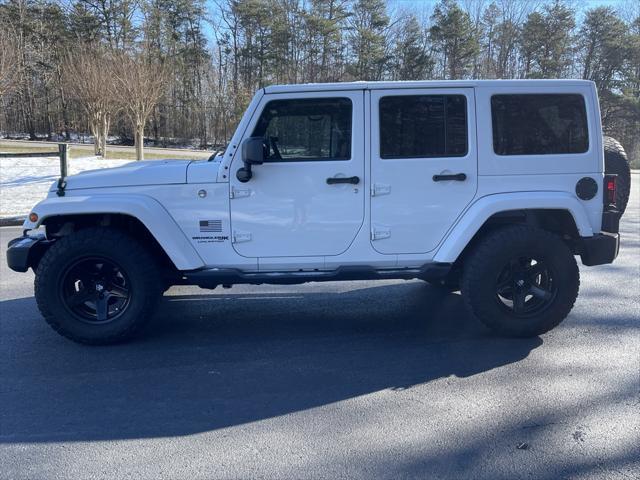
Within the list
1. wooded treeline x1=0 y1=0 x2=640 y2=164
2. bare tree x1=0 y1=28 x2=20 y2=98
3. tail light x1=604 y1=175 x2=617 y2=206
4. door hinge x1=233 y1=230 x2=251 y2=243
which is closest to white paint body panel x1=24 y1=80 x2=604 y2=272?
door hinge x1=233 y1=230 x2=251 y2=243

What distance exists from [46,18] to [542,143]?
50114 millimetres

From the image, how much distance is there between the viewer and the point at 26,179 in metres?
17.2

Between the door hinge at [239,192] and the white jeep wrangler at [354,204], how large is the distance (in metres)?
0.02

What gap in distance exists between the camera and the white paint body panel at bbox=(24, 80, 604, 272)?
457cm

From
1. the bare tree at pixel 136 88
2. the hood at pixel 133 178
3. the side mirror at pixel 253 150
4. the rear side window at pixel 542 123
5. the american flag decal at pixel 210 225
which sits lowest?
the american flag decal at pixel 210 225

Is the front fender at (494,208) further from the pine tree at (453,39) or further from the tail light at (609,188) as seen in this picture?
the pine tree at (453,39)

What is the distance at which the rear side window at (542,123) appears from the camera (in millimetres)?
4715

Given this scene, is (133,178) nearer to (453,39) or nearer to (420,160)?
(420,160)

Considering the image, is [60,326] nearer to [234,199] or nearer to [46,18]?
[234,199]

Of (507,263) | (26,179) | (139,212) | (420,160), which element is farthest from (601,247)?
(26,179)

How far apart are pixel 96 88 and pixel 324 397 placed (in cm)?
2251

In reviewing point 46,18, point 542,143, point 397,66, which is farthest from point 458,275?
point 46,18

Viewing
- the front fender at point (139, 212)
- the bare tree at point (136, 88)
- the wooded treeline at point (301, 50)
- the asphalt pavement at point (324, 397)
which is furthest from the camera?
the wooded treeline at point (301, 50)

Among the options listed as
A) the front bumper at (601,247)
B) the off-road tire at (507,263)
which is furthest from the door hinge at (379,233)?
the front bumper at (601,247)
